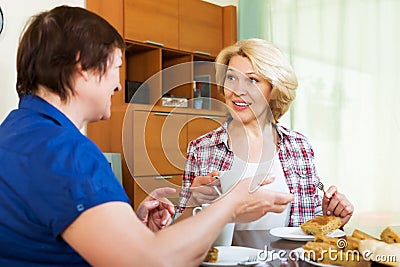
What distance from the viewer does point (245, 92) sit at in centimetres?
209

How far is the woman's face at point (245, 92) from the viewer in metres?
2.08

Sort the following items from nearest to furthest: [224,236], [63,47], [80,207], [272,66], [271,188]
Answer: [80,207] < [63,47] < [224,236] < [271,188] < [272,66]

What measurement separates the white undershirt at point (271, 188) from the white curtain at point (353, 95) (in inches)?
61.4

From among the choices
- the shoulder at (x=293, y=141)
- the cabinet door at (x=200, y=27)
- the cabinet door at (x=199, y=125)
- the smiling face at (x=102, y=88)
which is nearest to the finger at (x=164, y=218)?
the smiling face at (x=102, y=88)

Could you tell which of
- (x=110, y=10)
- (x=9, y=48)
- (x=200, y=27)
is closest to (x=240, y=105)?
(x=9, y=48)

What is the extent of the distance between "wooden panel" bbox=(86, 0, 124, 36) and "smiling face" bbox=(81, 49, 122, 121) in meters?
2.35

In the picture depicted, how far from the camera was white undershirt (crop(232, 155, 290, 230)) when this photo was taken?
194cm

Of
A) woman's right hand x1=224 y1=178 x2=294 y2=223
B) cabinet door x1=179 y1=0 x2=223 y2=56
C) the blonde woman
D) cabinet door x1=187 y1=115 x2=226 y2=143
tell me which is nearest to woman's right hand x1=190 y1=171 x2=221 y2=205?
woman's right hand x1=224 y1=178 x2=294 y2=223

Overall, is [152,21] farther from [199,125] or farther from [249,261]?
[249,261]

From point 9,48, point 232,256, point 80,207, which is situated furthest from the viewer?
point 9,48

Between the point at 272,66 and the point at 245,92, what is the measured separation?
16 cm

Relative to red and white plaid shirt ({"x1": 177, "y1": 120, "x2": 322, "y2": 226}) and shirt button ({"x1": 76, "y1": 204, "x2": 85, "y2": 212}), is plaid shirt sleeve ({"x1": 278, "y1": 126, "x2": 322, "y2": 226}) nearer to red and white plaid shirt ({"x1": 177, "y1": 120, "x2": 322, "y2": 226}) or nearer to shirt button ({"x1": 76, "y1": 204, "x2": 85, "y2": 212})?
red and white plaid shirt ({"x1": 177, "y1": 120, "x2": 322, "y2": 226})

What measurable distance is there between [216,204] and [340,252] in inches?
10.2

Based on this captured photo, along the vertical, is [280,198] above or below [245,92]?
below
